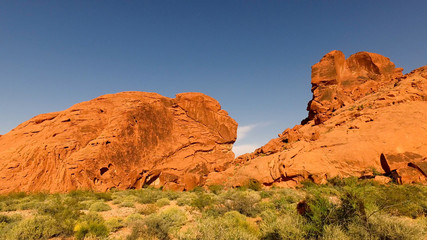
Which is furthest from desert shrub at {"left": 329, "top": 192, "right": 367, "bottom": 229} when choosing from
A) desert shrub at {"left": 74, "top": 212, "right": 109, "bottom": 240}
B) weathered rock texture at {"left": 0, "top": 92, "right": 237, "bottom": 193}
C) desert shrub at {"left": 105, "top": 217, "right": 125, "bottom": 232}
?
weathered rock texture at {"left": 0, "top": 92, "right": 237, "bottom": 193}

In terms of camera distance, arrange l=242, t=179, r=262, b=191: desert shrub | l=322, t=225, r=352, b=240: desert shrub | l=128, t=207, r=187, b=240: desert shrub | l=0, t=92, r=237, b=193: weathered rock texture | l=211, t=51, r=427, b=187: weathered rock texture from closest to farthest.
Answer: l=322, t=225, r=352, b=240: desert shrub
l=128, t=207, r=187, b=240: desert shrub
l=211, t=51, r=427, b=187: weathered rock texture
l=0, t=92, r=237, b=193: weathered rock texture
l=242, t=179, r=262, b=191: desert shrub

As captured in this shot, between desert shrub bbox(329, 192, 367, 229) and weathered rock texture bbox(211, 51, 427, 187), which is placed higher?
weathered rock texture bbox(211, 51, 427, 187)

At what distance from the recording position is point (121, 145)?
19.7 metres

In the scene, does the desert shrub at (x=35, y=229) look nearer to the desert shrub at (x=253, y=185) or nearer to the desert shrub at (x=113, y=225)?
the desert shrub at (x=113, y=225)

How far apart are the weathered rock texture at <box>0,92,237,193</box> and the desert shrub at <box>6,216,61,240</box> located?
11021 millimetres

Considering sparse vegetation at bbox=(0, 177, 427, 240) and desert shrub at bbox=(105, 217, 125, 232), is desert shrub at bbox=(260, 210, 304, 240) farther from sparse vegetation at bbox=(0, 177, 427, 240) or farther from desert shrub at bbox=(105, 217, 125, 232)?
desert shrub at bbox=(105, 217, 125, 232)

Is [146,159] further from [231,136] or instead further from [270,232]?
[270,232]

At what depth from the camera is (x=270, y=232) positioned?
16.5 feet

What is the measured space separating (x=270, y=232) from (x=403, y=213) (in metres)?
5.25

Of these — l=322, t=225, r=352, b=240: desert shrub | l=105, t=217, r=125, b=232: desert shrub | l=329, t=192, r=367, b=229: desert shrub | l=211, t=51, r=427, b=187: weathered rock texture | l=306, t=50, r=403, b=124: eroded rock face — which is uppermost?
l=306, t=50, r=403, b=124: eroded rock face

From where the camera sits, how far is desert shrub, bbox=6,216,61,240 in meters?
5.38

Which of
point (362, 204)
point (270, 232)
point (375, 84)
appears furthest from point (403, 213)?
point (375, 84)

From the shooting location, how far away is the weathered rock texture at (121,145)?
51.7 feet

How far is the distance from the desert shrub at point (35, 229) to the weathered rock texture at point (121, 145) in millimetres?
11021
